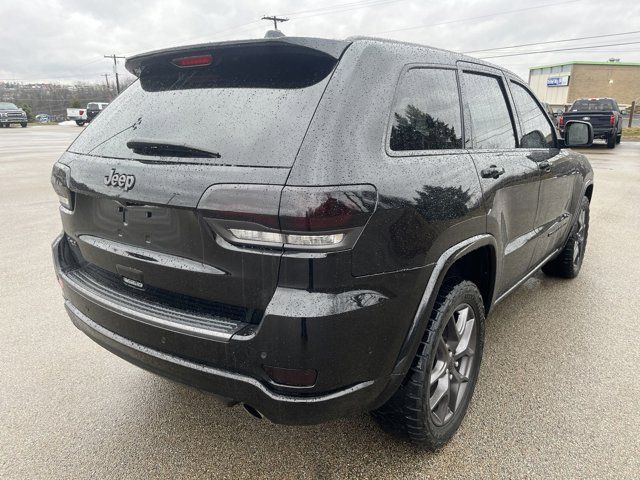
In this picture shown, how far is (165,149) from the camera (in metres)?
1.86

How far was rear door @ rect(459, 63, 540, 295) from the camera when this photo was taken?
95.2 inches

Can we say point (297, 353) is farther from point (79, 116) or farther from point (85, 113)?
point (79, 116)

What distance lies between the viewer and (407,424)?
6.78 ft

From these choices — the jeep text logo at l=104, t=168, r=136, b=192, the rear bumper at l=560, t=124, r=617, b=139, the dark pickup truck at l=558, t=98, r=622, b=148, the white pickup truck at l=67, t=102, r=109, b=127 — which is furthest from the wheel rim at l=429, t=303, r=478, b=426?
the white pickup truck at l=67, t=102, r=109, b=127

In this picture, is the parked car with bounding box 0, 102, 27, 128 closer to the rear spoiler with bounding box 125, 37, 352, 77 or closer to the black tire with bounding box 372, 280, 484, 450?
the rear spoiler with bounding box 125, 37, 352, 77

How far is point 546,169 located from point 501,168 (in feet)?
2.75

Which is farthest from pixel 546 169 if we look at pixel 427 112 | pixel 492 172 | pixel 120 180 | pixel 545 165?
pixel 120 180

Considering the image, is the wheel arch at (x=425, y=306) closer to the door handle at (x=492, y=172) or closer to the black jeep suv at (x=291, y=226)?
the black jeep suv at (x=291, y=226)

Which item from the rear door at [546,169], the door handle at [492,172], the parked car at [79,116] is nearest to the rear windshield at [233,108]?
the door handle at [492,172]

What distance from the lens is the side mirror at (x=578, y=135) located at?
11.6ft

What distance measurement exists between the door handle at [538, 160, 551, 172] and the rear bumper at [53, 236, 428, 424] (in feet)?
5.60

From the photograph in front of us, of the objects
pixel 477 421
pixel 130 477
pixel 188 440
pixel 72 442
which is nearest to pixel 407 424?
pixel 477 421

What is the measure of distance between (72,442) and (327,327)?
153 centimetres

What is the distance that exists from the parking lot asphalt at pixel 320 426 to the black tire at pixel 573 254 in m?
0.61
